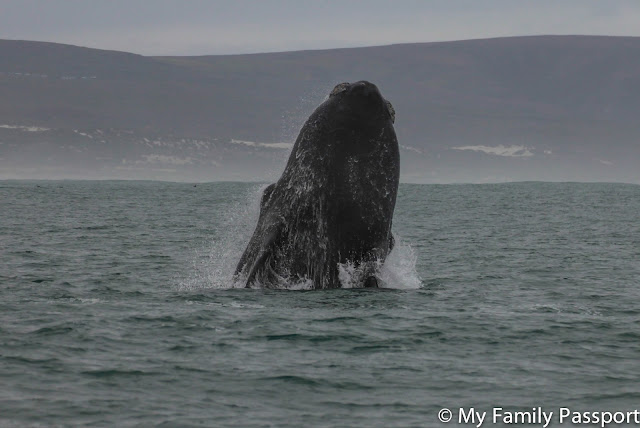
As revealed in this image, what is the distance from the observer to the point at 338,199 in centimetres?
1536

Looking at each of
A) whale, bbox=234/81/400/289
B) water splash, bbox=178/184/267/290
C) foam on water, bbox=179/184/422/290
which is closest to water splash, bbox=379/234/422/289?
foam on water, bbox=179/184/422/290

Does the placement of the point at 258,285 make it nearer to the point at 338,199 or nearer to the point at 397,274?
the point at 338,199

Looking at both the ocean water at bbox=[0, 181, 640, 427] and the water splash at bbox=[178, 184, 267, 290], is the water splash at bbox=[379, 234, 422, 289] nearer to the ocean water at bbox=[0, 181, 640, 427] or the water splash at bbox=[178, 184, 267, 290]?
the ocean water at bbox=[0, 181, 640, 427]

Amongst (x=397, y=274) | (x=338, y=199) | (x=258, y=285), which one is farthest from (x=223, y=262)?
(x=338, y=199)

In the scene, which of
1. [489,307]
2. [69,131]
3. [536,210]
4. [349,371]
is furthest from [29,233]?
[69,131]

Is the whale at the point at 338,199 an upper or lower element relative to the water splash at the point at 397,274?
upper

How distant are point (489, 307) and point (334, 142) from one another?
11.8 feet

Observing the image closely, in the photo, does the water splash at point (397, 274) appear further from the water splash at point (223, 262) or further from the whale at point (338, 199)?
the water splash at point (223, 262)

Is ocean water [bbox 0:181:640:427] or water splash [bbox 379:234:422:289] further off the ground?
water splash [bbox 379:234:422:289]

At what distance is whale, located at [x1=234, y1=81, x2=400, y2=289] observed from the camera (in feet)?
50.4

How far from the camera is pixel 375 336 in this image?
13.8 m

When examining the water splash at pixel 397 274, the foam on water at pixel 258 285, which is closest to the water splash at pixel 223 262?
the foam on water at pixel 258 285

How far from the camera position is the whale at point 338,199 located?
15.4 meters

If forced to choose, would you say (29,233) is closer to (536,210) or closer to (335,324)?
(335,324)
